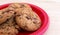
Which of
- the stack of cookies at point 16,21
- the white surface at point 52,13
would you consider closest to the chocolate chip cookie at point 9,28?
the stack of cookies at point 16,21

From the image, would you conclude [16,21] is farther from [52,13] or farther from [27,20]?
[52,13]

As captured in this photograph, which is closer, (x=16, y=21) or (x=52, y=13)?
(x=16, y=21)

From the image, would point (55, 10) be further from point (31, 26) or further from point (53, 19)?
point (31, 26)

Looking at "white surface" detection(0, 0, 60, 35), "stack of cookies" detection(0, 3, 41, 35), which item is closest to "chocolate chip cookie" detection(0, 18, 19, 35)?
"stack of cookies" detection(0, 3, 41, 35)

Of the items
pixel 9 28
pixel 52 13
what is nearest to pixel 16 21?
pixel 9 28

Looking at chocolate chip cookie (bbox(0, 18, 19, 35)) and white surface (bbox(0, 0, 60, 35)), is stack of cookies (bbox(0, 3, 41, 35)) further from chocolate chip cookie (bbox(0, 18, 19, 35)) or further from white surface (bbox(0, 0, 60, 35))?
white surface (bbox(0, 0, 60, 35))

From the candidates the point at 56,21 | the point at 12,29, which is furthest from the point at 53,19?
the point at 12,29

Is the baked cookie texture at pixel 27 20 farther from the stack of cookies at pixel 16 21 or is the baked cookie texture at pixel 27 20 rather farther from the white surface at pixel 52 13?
the white surface at pixel 52 13
